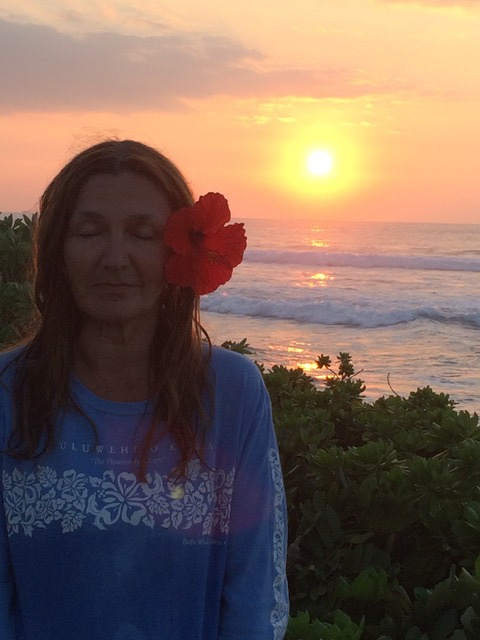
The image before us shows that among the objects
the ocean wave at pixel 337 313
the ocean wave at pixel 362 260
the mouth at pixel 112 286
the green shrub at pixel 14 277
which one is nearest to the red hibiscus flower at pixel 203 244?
the mouth at pixel 112 286

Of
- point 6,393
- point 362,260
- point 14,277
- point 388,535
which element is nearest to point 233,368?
point 6,393

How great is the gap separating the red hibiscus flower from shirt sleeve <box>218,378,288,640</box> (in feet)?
1.03

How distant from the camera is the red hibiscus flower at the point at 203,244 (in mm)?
1876

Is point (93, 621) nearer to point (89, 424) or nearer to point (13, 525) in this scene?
point (13, 525)

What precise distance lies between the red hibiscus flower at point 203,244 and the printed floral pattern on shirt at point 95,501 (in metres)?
0.46

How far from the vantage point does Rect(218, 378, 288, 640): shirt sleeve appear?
1.90 m

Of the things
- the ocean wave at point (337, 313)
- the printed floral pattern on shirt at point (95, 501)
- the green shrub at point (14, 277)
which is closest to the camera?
the printed floral pattern on shirt at point (95, 501)

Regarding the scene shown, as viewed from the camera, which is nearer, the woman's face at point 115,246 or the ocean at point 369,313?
the woman's face at point 115,246

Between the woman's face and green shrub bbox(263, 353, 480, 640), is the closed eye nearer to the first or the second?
the woman's face

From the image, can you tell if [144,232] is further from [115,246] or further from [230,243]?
[230,243]

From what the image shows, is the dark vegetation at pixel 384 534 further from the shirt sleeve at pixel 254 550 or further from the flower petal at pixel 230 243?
the flower petal at pixel 230 243

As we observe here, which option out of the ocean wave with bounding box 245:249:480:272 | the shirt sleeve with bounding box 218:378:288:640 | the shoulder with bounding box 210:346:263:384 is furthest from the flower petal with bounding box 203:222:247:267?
the ocean wave with bounding box 245:249:480:272

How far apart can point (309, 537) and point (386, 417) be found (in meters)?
1.10

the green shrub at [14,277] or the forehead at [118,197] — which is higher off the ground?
the forehead at [118,197]
